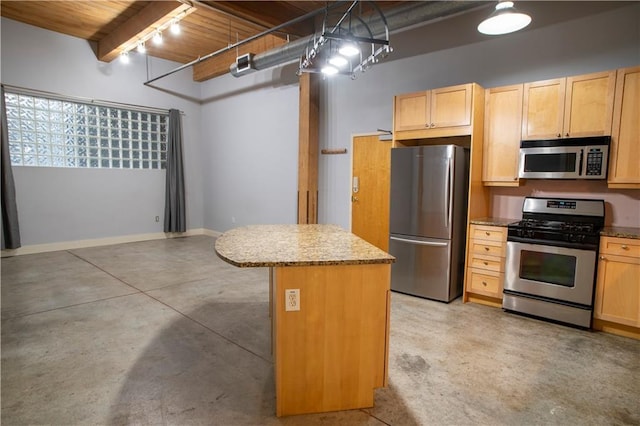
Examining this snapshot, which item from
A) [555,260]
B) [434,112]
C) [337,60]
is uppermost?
[337,60]

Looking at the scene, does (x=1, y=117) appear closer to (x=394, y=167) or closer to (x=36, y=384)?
(x=36, y=384)

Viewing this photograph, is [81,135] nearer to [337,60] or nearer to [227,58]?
[227,58]

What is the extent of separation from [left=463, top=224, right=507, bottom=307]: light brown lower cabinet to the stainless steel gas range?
110 mm

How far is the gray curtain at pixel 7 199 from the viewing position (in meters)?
5.12

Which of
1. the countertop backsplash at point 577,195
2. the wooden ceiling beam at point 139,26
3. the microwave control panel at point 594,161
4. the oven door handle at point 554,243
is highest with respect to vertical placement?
the wooden ceiling beam at point 139,26

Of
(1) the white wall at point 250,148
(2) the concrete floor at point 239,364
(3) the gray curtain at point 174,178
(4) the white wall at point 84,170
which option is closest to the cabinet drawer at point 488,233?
(2) the concrete floor at point 239,364

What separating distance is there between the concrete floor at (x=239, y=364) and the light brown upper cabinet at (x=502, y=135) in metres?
1.42

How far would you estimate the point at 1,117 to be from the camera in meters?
5.07

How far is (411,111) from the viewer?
391 centimetres

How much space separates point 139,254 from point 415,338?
15.7ft

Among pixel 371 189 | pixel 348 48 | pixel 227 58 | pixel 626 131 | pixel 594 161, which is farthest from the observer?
pixel 227 58

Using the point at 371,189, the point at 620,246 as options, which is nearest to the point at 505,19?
the point at 620,246

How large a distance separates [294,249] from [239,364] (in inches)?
40.7

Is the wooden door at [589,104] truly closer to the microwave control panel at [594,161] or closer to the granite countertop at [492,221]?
the microwave control panel at [594,161]
